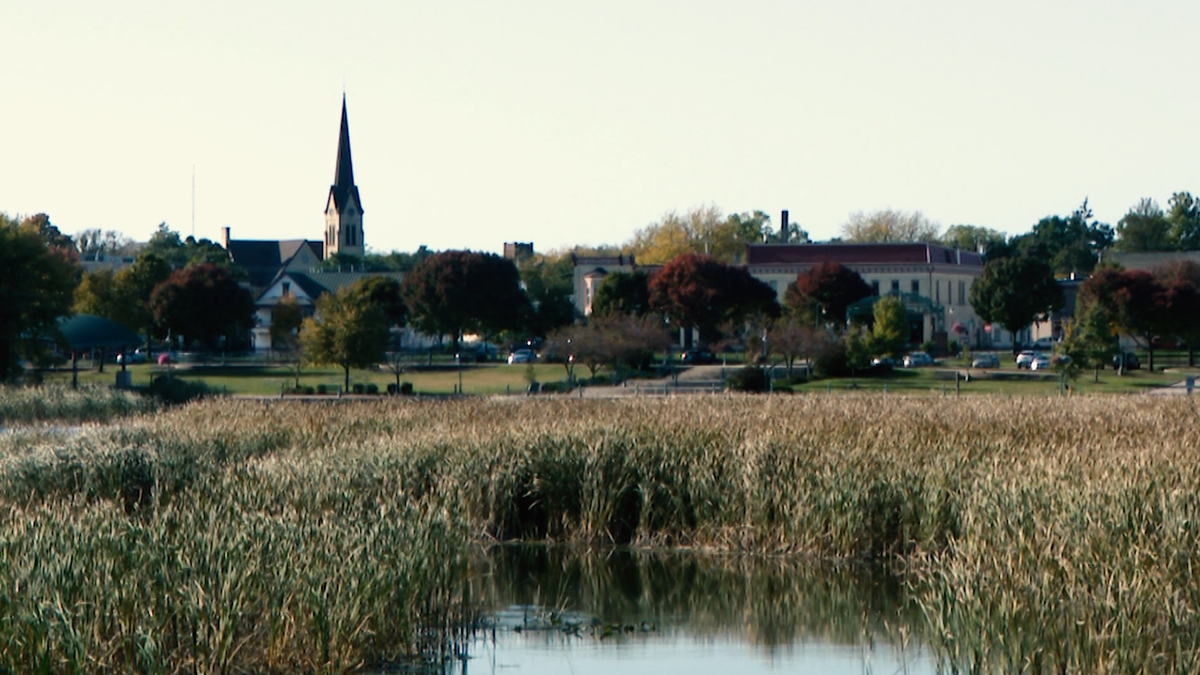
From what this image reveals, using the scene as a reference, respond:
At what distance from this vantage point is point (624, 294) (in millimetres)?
74688

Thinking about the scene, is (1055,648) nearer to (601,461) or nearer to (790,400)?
(601,461)

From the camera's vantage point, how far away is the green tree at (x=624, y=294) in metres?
73.1

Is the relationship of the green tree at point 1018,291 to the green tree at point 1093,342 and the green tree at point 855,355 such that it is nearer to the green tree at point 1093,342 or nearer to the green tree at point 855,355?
the green tree at point 1093,342

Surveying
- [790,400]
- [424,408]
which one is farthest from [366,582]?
[790,400]

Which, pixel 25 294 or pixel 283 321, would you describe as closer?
pixel 25 294

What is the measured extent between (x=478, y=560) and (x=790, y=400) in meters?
11.8

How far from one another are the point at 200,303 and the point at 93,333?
24879 mm

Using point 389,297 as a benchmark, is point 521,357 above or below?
below

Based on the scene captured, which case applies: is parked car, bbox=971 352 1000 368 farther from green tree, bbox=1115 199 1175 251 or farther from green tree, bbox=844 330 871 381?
green tree, bbox=1115 199 1175 251

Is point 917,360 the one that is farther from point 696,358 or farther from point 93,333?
point 93,333

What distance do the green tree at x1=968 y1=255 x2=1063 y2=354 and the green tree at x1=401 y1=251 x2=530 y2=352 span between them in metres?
24.2

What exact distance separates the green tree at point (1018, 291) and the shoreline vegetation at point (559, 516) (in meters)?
49.0

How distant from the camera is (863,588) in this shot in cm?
1571

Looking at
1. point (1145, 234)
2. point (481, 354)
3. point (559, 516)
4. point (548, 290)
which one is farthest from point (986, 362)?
point (1145, 234)
